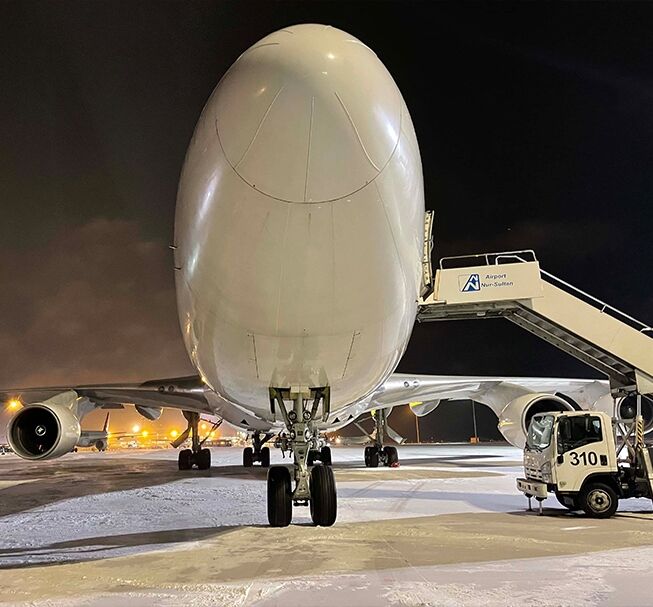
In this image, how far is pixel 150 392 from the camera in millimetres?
13320

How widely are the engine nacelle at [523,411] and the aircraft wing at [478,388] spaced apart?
86 centimetres

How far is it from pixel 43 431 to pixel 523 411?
908 cm

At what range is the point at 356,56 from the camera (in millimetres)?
3723

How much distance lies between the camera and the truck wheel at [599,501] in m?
7.65

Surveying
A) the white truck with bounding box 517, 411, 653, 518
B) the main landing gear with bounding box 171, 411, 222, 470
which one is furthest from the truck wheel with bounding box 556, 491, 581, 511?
the main landing gear with bounding box 171, 411, 222, 470

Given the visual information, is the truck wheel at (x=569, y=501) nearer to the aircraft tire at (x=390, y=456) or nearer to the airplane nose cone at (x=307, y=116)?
the airplane nose cone at (x=307, y=116)

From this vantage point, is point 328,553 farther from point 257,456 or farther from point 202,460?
point 257,456

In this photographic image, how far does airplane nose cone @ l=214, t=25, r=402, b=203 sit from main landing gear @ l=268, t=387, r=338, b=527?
275cm

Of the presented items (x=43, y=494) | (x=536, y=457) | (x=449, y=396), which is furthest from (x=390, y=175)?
(x=449, y=396)

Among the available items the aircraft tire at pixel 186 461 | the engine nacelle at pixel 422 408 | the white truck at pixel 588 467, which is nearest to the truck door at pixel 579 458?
the white truck at pixel 588 467

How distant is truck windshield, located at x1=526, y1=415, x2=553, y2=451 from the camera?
27.7 feet

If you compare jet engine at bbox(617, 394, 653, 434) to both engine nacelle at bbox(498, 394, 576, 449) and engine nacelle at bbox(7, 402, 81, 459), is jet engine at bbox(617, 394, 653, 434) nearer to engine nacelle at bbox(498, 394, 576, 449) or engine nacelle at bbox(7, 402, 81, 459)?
engine nacelle at bbox(498, 394, 576, 449)

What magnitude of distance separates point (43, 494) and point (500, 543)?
929 centimetres

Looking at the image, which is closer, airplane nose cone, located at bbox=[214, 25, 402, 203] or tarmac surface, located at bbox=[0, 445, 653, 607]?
airplane nose cone, located at bbox=[214, 25, 402, 203]
